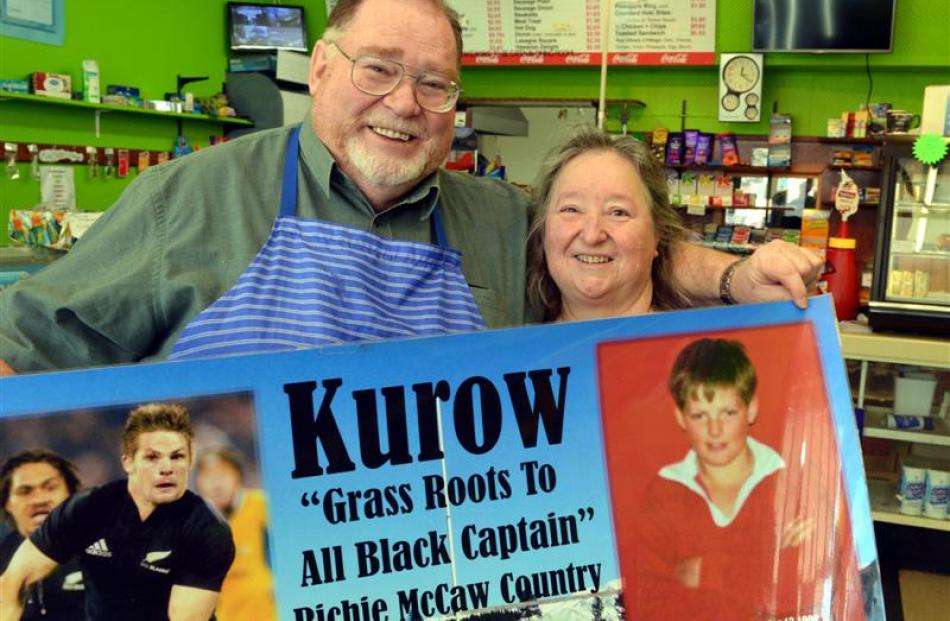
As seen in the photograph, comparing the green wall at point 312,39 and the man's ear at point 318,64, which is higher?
the green wall at point 312,39

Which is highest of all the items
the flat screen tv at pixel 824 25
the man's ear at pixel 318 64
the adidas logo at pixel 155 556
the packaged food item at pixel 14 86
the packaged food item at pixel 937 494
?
the flat screen tv at pixel 824 25

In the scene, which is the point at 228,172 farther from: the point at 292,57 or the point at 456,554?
the point at 292,57

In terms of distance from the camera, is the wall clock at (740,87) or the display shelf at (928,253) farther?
the wall clock at (740,87)

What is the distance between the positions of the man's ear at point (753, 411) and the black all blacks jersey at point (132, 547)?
85 cm

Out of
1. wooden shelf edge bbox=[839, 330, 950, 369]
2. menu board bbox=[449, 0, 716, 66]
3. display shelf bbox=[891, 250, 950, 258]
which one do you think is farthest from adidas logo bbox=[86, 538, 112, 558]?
menu board bbox=[449, 0, 716, 66]

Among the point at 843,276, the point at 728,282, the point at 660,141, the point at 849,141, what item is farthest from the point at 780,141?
the point at 728,282

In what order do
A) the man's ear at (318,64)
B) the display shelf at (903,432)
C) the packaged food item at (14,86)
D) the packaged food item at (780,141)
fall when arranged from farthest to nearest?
the packaged food item at (780,141)
the packaged food item at (14,86)
the display shelf at (903,432)
the man's ear at (318,64)

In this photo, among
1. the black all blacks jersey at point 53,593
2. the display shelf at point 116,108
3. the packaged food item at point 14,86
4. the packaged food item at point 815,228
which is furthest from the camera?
the packaged food item at point 815,228

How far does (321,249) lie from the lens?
1.63 metres

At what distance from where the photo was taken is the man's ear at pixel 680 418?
4.45ft

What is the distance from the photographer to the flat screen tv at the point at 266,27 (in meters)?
6.84

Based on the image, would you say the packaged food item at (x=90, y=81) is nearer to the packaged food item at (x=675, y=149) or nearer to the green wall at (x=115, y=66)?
the green wall at (x=115, y=66)

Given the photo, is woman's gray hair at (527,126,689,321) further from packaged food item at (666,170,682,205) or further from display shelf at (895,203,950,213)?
packaged food item at (666,170,682,205)

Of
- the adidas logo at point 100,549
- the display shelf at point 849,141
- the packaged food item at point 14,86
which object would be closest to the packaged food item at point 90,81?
the packaged food item at point 14,86
